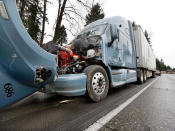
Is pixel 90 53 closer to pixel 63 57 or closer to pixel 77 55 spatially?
pixel 77 55

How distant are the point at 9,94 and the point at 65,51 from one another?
1.57 m

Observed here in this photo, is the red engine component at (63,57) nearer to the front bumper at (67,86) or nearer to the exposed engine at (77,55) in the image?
the exposed engine at (77,55)

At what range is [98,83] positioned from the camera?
2506mm

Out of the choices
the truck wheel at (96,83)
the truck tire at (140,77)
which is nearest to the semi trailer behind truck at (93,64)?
the truck wheel at (96,83)

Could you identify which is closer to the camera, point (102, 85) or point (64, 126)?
point (64, 126)

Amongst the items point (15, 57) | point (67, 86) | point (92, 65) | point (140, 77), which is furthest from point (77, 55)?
point (140, 77)

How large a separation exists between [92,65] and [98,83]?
18.6 inches

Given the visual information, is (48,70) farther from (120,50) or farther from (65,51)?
(120,50)

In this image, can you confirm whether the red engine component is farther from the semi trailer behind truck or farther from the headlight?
the headlight

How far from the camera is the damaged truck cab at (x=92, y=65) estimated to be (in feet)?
6.51

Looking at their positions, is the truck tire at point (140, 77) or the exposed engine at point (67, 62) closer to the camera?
the exposed engine at point (67, 62)

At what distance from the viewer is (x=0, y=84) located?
113 cm

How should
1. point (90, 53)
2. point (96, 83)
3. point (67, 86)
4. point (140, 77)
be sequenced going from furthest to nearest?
point (140, 77) → point (90, 53) → point (96, 83) → point (67, 86)

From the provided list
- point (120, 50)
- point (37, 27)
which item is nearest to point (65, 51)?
point (120, 50)
